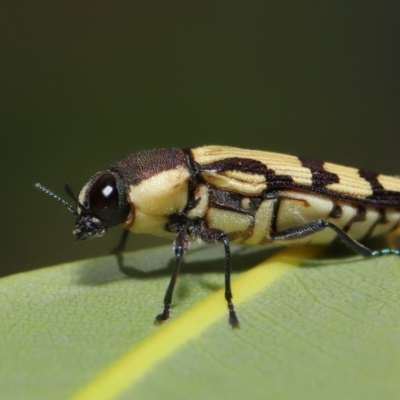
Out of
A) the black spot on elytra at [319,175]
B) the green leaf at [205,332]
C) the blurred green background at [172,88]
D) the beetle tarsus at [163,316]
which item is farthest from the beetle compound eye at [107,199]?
the blurred green background at [172,88]

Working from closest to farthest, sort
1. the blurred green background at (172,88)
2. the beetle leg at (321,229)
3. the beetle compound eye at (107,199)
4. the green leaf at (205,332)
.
Answer: the green leaf at (205,332)
the beetle compound eye at (107,199)
the beetle leg at (321,229)
the blurred green background at (172,88)

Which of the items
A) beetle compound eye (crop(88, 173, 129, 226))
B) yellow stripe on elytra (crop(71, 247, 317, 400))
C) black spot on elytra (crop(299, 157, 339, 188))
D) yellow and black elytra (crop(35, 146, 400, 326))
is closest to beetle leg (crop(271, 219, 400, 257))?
yellow and black elytra (crop(35, 146, 400, 326))

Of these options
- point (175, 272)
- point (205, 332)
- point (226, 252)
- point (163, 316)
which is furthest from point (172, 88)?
point (205, 332)

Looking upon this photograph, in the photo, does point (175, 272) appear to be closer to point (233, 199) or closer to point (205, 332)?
point (205, 332)

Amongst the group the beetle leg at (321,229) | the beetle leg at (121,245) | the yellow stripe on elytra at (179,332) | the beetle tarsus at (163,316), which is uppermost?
the beetle leg at (321,229)

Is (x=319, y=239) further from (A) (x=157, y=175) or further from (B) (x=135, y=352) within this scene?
(B) (x=135, y=352)

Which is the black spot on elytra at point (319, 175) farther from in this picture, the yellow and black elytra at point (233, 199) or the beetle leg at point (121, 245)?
the beetle leg at point (121, 245)

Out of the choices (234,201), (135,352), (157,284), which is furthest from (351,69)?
(135,352)

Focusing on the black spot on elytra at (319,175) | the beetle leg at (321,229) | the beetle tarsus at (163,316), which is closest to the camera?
the beetle tarsus at (163,316)
